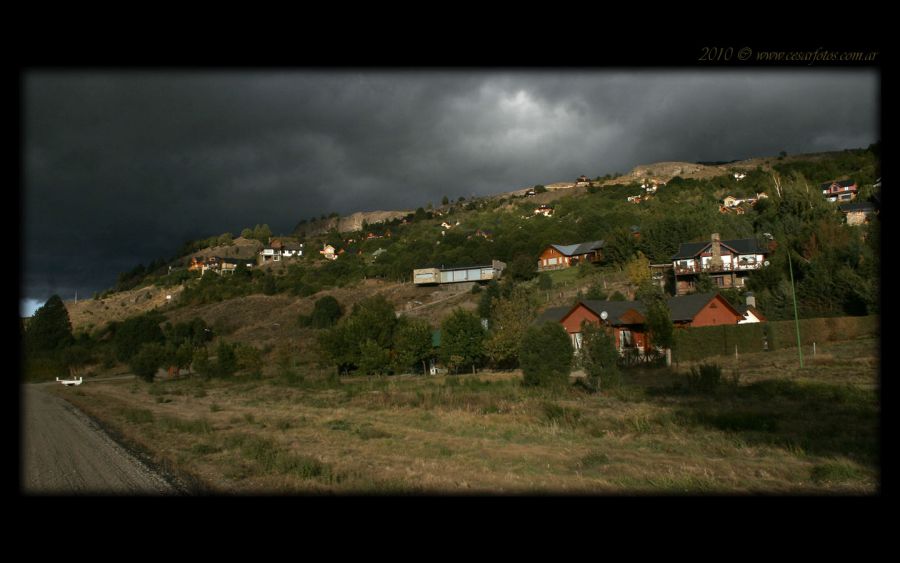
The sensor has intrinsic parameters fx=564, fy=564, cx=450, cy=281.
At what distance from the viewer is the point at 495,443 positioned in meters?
13.3

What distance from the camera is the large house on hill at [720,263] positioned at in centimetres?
5288

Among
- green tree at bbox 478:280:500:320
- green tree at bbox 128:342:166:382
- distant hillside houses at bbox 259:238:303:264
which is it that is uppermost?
distant hillside houses at bbox 259:238:303:264

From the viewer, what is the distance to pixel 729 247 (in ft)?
178

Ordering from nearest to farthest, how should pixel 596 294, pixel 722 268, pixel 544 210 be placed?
pixel 596 294 < pixel 722 268 < pixel 544 210

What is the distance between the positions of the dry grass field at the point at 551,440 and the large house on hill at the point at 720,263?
28675 millimetres

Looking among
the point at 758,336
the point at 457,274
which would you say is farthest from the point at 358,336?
the point at 457,274

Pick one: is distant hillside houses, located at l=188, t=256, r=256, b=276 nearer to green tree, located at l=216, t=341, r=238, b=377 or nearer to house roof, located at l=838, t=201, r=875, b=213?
green tree, located at l=216, t=341, r=238, b=377

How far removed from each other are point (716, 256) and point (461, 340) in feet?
100

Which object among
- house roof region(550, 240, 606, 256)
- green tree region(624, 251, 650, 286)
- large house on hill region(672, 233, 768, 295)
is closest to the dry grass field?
large house on hill region(672, 233, 768, 295)

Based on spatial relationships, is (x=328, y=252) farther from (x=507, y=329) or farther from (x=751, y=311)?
(x=751, y=311)

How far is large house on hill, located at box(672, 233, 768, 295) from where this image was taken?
5288 centimetres

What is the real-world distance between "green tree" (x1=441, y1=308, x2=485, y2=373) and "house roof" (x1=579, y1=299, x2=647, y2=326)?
9.87m
